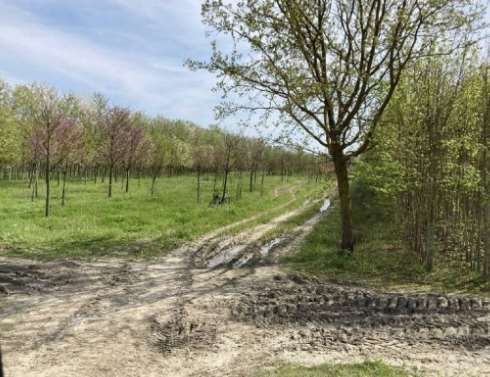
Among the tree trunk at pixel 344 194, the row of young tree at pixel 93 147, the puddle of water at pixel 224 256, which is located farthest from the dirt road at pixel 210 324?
the row of young tree at pixel 93 147

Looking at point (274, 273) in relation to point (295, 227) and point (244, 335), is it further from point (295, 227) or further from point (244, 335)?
point (295, 227)

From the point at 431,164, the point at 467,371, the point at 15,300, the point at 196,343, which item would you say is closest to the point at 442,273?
the point at 431,164

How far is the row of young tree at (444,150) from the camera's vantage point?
41.0 feet

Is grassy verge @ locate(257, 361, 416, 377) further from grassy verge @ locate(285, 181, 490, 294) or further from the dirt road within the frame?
grassy verge @ locate(285, 181, 490, 294)

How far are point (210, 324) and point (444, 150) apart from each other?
905 centimetres

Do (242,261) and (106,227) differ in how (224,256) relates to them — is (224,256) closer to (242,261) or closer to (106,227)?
(242,261)

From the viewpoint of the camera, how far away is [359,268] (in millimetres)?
13656

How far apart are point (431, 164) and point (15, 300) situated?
1172 cm

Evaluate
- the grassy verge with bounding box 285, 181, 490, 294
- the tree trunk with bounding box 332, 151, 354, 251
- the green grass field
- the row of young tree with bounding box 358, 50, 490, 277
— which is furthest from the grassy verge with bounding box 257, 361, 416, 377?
the green grass field

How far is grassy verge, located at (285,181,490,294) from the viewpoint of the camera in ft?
39.1

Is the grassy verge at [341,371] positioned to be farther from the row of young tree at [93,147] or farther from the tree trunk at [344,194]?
the row of young tree at [93,147]

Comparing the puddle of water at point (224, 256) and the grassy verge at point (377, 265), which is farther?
the puddle of water at point (224, 256)

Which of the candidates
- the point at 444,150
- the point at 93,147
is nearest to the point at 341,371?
the point at 444,150

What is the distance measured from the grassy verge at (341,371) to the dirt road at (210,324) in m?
0.36
